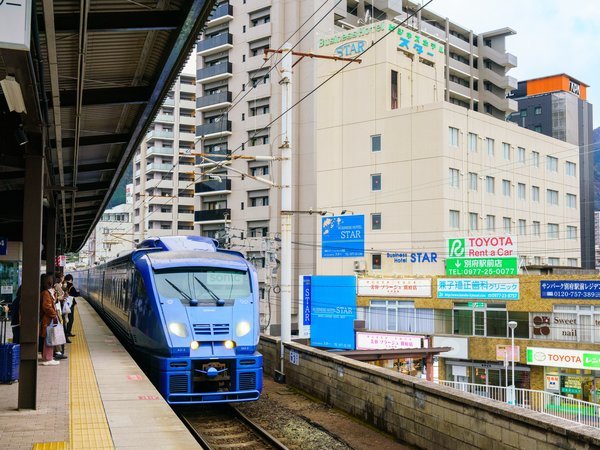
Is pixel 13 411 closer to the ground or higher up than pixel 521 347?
higher up

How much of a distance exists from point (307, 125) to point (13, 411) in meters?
43.1

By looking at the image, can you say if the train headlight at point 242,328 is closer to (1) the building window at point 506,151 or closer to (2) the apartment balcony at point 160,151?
(1) the building window at point 506,151

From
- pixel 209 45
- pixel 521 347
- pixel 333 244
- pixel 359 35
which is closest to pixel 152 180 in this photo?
pixel 209 45

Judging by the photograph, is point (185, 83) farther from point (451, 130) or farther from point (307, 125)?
point (451, 130)

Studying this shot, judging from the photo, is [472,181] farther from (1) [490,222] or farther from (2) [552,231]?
(2) [552,231]

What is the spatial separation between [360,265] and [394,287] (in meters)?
6.28

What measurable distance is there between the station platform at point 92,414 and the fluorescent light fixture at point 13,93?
3.80 meters

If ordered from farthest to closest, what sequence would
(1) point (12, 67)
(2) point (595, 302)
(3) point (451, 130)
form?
(3) point (451, 130)
(2) point (595, 302)
(1) point (12, 67)

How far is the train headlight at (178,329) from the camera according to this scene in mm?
11883

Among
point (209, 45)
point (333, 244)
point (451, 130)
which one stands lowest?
point (333, 244)

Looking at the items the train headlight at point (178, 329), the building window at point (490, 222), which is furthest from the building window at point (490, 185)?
the train headlight at point (178, 329)

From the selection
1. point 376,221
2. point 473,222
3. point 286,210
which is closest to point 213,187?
point 376,221

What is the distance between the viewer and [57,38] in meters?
8.14

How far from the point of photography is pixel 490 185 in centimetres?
4662
